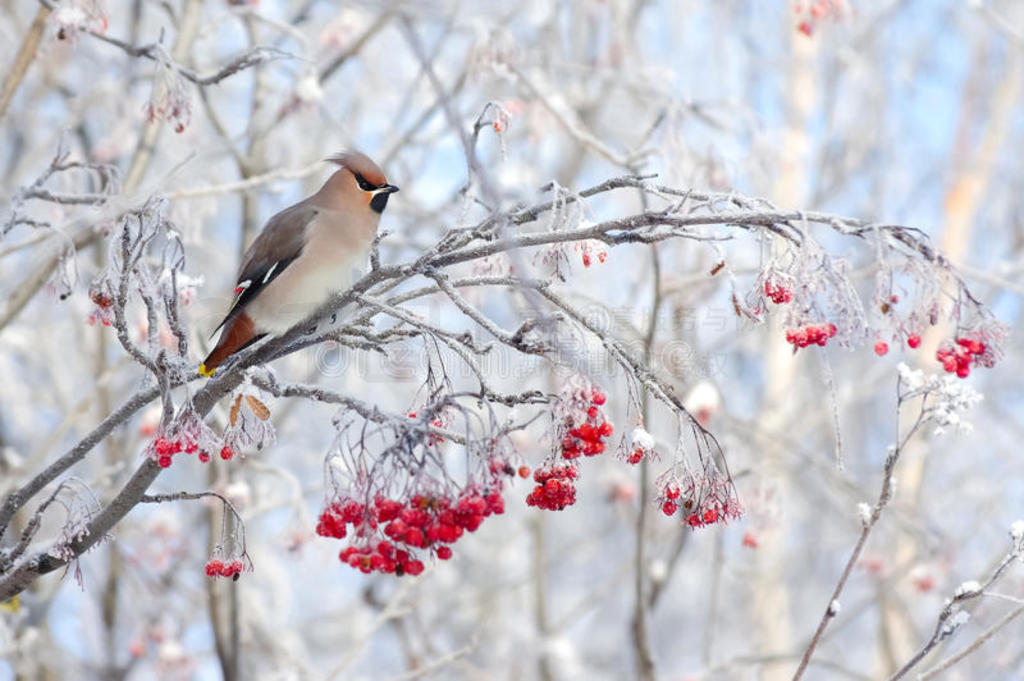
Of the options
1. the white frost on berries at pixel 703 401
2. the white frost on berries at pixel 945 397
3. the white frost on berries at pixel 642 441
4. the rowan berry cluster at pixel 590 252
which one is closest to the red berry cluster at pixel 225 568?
the white frost on berries at pixel 642 441

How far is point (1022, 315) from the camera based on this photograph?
9.18m

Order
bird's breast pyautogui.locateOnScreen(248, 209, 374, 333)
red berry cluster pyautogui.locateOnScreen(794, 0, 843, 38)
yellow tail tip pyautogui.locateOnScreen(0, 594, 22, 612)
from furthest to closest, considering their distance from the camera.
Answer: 1. red berry cluster pyautogui.locateOnScreen(794, 0, 843, 38)
2. bird's breast pyautogui.locateOnScreen(248, 209, 374, 333)
3. yellow tail tip pyautogui.locateOnScreen(0, 594, 22, 612)

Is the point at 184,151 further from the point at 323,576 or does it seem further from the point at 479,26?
the point at 323,576

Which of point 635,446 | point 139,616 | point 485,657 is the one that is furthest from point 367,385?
point 635,446

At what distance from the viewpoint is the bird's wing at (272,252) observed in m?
3.27

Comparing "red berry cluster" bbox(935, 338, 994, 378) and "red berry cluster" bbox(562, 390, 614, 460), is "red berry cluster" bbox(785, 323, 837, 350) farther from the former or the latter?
"red berry cluster" bbox(562, 390, 614, 460)

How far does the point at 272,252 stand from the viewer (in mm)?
3438

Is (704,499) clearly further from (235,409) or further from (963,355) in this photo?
(235,409)

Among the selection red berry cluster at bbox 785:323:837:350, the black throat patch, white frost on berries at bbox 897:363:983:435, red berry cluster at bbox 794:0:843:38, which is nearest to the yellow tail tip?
the black throat patch

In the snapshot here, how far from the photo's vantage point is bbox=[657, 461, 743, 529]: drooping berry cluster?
2.30m

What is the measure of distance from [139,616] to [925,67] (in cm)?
737

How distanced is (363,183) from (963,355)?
1.94m

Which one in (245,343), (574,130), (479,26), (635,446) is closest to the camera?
(635,446)

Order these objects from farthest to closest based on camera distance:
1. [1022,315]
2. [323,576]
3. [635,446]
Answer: [323,576], [1022,315], [635,446]
